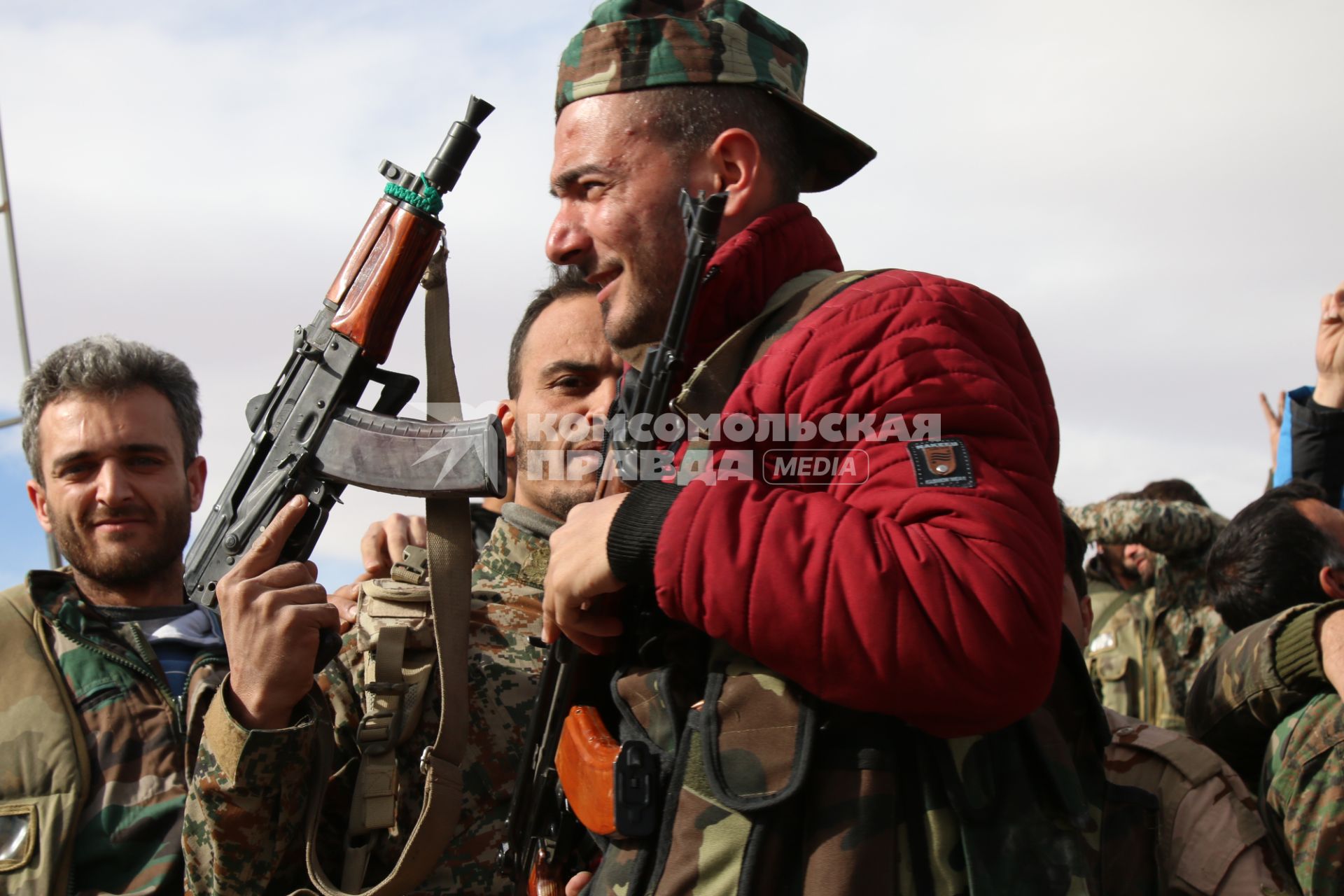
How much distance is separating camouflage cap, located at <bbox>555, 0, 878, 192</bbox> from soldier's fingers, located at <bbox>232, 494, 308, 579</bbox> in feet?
4.09

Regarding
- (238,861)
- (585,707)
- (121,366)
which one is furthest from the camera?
(121,366)

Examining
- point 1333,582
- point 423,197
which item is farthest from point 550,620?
point 1333,582

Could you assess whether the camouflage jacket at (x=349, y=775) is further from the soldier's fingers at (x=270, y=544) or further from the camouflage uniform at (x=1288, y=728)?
the camouflage uniform at (x=1288, y=728)

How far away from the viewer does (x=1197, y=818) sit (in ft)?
9.05

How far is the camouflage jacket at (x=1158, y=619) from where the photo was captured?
6.21 metres

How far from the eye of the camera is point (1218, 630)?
20.6 feet

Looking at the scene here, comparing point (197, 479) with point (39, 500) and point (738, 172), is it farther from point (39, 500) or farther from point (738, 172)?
point (738, 172)

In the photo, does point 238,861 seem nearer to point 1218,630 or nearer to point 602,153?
point 602,153

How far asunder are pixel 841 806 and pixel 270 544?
179 centimetres

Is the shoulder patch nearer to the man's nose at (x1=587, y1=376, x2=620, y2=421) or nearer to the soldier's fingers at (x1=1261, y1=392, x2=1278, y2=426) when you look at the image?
the man's nose at (x1=587, y1=376, x2=620, y2=421)

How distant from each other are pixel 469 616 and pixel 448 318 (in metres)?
0.89

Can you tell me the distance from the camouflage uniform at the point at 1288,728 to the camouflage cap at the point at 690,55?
167 centimetres

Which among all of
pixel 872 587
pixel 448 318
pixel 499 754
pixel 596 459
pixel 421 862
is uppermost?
pixel 448 318

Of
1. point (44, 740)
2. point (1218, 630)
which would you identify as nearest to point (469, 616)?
point (44, 740)
